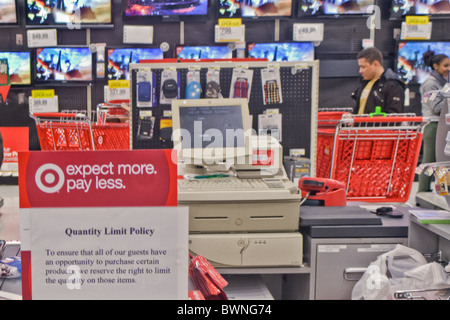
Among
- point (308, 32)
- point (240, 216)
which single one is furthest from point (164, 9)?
point (240, 216)

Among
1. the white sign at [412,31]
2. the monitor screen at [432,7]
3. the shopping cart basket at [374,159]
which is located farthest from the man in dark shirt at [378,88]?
the monitor screen at [432,7]

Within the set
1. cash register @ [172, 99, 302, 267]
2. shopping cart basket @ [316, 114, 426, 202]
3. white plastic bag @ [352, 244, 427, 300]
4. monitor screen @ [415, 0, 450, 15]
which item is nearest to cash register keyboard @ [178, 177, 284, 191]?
cash register @ [172, 99, 302, 267]

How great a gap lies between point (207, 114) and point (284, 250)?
707 mm

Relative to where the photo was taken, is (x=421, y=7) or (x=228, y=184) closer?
(x=228, y=184)

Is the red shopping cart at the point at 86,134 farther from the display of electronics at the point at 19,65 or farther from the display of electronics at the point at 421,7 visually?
the display of electronics at the point at 421,7

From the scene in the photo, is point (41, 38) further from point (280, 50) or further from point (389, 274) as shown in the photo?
point (389, 274)

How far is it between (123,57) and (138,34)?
1.04 feet

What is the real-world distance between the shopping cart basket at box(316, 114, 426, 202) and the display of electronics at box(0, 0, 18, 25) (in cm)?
387

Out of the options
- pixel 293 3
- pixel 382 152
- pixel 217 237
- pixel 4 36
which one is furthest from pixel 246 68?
pixel 4 36

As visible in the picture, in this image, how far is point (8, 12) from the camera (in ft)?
17.3

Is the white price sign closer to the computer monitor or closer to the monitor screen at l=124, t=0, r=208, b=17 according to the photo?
the monitor screen at l=124, t=0, r=208, b=17

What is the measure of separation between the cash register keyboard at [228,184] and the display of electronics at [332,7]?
3.77 metres

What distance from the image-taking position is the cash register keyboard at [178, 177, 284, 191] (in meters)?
1.81

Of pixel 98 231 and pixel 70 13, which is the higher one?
pixel 70 13
